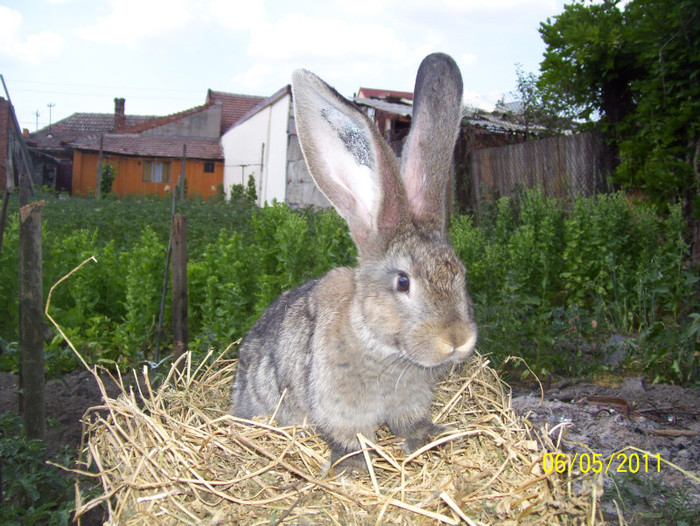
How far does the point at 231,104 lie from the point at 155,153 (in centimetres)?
640

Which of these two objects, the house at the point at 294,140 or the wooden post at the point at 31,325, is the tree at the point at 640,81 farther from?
the wooden post at the point at 31,325

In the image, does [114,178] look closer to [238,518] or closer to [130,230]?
[130,230]

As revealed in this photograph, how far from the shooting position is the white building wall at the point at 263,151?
70.1ft

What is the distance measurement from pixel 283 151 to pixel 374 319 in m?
19.3

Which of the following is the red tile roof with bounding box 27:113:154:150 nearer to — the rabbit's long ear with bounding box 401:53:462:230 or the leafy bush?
the leafy bush

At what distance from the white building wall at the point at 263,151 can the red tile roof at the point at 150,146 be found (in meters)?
1.79

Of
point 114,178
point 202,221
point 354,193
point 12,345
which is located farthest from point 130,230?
point 114,178

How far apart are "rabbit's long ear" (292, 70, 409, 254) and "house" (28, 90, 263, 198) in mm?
30386

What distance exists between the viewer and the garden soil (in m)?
2.93

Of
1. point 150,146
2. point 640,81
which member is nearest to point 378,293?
point 640,81

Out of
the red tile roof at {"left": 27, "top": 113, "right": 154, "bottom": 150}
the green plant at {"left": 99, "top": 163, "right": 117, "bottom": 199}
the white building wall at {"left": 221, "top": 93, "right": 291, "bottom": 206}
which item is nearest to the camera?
the white building wall at {"left": 221, "top": 93, "right": 291, "bottom": 206}

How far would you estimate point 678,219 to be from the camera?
5352mm

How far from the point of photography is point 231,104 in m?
37.5

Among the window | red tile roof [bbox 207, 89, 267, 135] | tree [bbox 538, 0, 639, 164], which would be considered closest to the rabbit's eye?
tree [bbox 538, 0, 639, 164]
